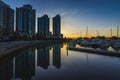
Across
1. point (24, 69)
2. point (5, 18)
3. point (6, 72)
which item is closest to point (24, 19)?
point (5, 18)

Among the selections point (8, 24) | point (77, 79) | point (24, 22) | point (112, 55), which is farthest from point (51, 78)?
point (24, 22)

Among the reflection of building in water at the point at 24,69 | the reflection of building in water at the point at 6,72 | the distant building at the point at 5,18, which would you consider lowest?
the reflection of building in water at the point at 24,69

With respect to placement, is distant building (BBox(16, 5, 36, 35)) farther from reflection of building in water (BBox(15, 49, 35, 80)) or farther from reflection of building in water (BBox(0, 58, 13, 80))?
reflection of building in water (BBox(0, 58, 13, 80))

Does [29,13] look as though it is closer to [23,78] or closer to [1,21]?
[1,21]

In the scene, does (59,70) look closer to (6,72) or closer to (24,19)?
(6,72)

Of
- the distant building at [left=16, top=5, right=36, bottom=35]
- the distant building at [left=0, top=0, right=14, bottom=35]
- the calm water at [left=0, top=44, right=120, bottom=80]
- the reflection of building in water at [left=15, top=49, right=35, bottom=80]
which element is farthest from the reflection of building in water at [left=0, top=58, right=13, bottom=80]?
the distant building at [left=16, top=5, right=36, bottom=35]

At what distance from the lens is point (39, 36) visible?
561 feet

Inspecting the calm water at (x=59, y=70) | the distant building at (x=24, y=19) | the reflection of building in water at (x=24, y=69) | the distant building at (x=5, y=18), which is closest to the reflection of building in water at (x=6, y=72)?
the calm water at (x=59, y=70)

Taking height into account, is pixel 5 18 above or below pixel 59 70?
above

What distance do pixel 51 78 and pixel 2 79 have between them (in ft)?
15.0

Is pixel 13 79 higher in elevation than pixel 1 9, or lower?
lower

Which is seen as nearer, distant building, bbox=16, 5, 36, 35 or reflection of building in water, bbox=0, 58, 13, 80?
reflection of building in water, bbox=0, 58, 13, 80

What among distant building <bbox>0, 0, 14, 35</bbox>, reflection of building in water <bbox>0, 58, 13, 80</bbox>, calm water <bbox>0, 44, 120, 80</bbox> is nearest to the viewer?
reflection of building in water <bbox>0, 58, 13, 80</bbox>

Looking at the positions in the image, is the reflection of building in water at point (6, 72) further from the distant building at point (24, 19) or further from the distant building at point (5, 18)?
the distant building at point (24, 19)
